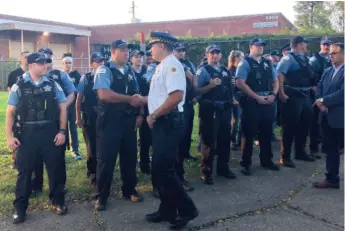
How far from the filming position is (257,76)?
630 centimetres

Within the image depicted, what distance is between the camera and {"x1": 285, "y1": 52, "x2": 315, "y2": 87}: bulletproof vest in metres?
6.84

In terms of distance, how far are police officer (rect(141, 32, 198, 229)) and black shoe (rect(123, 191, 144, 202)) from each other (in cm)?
93

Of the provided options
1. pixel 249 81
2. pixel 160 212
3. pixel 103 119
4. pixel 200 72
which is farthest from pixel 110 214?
pixel 249 81

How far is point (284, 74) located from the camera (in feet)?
22.6

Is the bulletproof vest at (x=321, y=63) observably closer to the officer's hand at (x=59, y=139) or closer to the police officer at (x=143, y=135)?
the police officer at (x=143, y=135)

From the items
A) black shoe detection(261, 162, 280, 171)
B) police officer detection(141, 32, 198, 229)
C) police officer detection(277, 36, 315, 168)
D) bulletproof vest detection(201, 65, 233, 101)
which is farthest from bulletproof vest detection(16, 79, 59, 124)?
police officer detection(277, 36, 315, 168)

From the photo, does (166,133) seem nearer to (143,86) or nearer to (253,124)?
(143,86)

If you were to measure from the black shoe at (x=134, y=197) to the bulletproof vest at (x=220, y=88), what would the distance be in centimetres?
186

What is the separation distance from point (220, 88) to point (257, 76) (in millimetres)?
792

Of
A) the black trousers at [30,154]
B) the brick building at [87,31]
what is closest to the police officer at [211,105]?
the black trousers at [30,154]

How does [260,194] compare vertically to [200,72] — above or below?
below

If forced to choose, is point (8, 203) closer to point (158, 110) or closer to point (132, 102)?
point (132, 102)

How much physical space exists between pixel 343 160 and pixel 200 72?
337 centimetres

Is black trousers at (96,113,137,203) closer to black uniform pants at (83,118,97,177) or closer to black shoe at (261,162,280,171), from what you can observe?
black uniform pants at (83,118,97,177)
